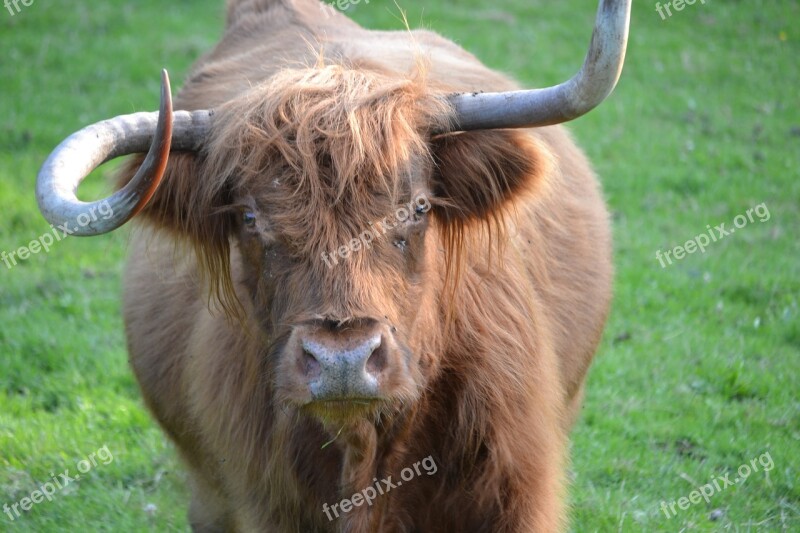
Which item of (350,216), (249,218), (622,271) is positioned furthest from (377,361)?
(622,271)

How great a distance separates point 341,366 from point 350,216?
1.83 feet

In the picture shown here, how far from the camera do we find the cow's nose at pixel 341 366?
9.68ft

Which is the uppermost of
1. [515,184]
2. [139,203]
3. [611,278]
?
[139,203]

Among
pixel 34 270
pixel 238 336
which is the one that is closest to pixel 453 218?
pixel 238 336

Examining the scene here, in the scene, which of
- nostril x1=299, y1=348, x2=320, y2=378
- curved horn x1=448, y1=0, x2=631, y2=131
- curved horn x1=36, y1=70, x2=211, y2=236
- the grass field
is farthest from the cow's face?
the grass field

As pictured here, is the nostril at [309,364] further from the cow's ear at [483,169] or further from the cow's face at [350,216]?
the cow's ear at [483,169]

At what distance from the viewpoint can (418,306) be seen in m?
3.47

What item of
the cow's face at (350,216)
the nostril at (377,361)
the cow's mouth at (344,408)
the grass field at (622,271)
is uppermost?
the cow's face at (350,216)

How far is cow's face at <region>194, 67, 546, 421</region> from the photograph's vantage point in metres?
3.09

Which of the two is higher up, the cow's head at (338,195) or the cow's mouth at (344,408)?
the cow's head at (338,195)

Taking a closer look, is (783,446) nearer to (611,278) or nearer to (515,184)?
(611,278)

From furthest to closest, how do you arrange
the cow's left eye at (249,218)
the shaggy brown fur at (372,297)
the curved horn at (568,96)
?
the cow's left eye at (249,218), the shaggy brown fur at (372,297), the curved horn at (568,96)

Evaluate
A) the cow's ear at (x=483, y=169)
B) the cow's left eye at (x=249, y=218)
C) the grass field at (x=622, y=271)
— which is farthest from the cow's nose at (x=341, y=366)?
the grass field at (x=622, y=271)

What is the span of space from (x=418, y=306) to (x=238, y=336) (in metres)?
0.83
